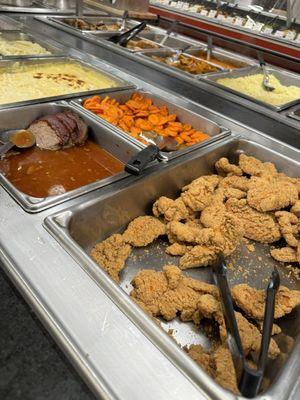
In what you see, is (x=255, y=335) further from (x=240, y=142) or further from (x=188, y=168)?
(x=240, y=142)

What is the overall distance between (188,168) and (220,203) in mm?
234

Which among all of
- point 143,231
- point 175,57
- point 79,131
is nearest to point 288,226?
point 143,231

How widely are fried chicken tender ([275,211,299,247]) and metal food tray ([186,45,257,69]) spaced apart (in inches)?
80.2

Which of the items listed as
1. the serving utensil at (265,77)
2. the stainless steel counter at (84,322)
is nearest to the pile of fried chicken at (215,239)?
the stainless steel counter at (84,322)

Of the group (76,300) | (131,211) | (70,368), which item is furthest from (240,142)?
(70,368)

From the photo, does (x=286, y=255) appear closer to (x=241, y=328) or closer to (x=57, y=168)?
(x=241, y=328)

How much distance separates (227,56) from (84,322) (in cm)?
299

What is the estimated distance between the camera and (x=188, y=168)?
156 cm

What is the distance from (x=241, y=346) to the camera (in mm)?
770

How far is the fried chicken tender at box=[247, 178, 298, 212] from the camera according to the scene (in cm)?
144

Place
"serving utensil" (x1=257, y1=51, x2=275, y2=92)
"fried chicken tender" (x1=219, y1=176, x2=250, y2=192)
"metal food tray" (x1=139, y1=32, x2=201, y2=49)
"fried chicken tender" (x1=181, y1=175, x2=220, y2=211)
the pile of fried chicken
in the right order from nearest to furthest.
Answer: the pile of fried chicken < "fried chicken tender" (x1=181, y1=175, x2=220, y2=211) < "fried chicken tender" (x1=219, y1=176, x2=250, y2=192) < "serving utensil" (x1=257, y1=51, x2=275, y2=92) < "metal food tray" (x1=139, y1=32, x2=201, y2=49)

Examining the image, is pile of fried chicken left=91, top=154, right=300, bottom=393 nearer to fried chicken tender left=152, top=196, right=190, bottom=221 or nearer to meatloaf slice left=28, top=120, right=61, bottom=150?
fried chicken tender left=152, top=196, right=190, bottom=221

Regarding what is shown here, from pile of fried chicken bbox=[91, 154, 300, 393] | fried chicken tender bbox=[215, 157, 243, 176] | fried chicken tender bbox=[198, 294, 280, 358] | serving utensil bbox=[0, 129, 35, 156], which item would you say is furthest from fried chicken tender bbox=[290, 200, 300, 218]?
serving utensil bbox=[0, 129, 35, 156]

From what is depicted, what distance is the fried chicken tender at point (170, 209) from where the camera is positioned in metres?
1.39
